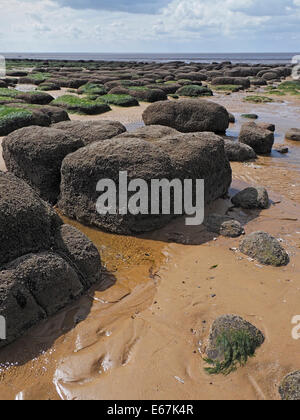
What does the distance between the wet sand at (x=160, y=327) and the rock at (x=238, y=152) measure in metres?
5.47

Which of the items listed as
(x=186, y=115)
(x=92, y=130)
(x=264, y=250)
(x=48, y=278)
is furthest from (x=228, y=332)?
(x=186, y=115)

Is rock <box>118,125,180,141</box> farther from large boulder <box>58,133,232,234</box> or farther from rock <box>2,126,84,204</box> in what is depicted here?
rock <box>2,126,84,204</box>

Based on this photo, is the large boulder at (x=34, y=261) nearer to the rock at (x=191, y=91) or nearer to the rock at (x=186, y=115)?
the rock at (x=186, y=115)

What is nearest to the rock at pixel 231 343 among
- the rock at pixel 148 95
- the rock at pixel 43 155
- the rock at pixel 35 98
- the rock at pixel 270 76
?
the rock at pixel 43 155

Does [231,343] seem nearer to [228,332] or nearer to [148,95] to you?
[228,332]

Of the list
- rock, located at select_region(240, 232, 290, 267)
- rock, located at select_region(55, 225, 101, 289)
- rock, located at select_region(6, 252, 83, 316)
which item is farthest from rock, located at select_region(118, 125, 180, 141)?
rock, located at select_region(6, 252, 83, 316)

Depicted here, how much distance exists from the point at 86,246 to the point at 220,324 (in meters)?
2.18

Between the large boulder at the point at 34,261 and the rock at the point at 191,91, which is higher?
the rock at the point at 191,91

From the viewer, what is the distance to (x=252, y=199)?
25.9ft

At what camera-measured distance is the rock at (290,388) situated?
332 cm

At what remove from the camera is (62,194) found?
7.18 metres

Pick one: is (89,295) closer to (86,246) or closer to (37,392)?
(86,246)

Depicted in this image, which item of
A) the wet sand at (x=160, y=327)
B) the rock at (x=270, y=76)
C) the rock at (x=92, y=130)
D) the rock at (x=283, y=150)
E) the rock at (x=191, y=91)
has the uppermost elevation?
the rock at (x=270, y=76)

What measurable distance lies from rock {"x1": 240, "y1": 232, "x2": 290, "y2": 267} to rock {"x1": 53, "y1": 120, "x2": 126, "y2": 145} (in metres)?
4.69
